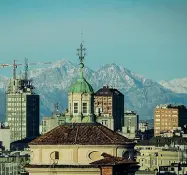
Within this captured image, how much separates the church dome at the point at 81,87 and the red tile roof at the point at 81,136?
1.41 metres

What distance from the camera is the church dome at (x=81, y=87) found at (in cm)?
6341

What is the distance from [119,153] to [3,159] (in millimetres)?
127004

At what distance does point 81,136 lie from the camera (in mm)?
62344

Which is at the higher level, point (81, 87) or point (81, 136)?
point (81, 87)

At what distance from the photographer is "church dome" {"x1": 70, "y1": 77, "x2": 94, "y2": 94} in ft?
208

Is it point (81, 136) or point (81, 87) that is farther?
point (81, 87)

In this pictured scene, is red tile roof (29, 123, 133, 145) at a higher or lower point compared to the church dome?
lower

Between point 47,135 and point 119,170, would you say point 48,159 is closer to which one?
point 47,135

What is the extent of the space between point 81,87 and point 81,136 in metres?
2.38

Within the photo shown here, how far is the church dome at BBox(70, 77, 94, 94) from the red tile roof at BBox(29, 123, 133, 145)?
141 cm

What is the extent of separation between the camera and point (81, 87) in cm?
6366

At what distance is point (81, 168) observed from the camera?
6150cm

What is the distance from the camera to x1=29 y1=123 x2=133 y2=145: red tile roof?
6216 centimetres

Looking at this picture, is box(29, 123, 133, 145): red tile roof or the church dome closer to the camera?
box(29, 123, 133, 145): red tile roof
